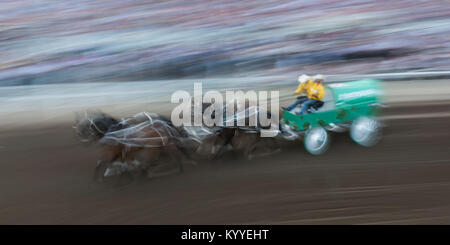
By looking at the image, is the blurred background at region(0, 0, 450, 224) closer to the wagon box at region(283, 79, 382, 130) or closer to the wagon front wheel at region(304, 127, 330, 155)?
the wagon front wheel at region(304, 127, 330, 155)

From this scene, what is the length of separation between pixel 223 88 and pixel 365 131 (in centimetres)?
124

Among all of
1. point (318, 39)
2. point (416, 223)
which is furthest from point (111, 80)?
point (416, 223)

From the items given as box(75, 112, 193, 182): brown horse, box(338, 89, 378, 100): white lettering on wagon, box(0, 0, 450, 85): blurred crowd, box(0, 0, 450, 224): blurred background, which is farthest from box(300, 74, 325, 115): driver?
box(0, 0, 450, 85): blurred crowd

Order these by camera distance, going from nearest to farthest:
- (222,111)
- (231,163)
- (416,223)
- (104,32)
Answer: (416,223)
(222,111)
(231,163)
(104,32)

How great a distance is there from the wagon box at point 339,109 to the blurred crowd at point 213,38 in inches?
34.0

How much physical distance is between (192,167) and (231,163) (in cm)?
28

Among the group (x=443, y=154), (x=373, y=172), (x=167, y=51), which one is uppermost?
(x=167, y=51)

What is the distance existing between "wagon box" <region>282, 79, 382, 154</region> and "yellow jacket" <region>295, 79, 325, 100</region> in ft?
0.44

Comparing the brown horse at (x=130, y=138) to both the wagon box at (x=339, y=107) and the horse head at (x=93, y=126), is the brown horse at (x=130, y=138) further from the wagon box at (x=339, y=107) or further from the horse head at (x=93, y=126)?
the wagon box at (x=339, y=107)

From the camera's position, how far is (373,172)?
2.54 meters

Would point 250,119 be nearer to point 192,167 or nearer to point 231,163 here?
point 231,163

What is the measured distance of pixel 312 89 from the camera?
7.83 ft

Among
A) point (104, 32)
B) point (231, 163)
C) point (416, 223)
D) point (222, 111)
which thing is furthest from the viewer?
point (104, 32)

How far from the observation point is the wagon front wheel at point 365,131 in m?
2.75
